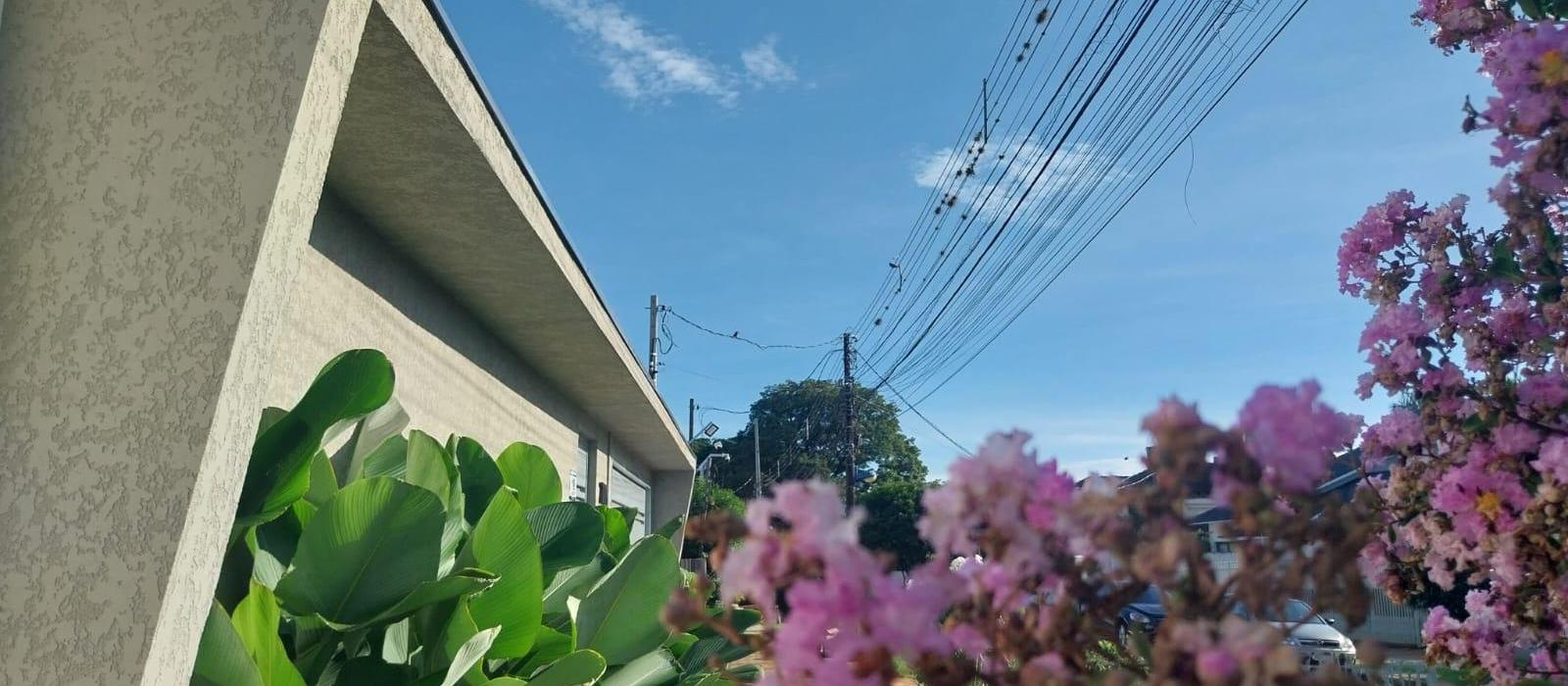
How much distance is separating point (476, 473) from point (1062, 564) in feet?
10.1

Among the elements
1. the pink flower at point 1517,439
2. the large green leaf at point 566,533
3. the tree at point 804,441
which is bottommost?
the pink flower at point 1517,439

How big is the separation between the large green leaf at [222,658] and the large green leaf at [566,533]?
1147 mm

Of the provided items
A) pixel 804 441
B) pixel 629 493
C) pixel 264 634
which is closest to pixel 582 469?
pixel 629 493

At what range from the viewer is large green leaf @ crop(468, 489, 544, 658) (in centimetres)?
258

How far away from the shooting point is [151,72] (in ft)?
6.66

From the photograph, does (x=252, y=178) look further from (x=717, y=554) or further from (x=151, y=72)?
(x=717, y=554)

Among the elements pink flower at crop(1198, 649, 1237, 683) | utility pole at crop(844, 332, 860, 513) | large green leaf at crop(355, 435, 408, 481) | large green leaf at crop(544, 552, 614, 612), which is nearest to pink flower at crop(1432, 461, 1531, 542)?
pink flower at crop(1198, 649, 1237, 683)

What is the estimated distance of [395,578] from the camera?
2.38 metres

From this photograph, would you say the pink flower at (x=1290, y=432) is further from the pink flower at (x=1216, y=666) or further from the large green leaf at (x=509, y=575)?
the large green leaf at (x=509, y=575)

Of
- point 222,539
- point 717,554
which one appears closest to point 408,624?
point 222,539

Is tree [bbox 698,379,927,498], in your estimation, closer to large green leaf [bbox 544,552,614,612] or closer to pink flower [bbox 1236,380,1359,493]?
large green leaf [bbox 544,552,614,612]

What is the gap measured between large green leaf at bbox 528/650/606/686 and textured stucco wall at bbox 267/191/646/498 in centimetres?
112

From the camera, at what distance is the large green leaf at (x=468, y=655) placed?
2350mm

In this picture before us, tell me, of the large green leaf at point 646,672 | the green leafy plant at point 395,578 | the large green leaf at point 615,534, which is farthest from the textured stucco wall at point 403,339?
the large green leaf at point 646,672
